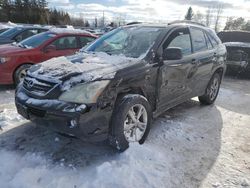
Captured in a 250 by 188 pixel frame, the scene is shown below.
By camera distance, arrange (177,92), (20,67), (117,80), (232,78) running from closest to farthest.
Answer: (117,80)
(177,92)
(20,67)
(232,78)

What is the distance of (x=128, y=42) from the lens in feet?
13.9

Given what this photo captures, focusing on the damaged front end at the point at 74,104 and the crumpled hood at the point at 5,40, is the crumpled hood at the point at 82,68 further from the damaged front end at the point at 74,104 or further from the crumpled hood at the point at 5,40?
the crumpled hood at the point at 5,40

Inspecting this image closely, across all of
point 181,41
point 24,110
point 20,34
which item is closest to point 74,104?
point 24,110

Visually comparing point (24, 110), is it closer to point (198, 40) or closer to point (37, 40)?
point (198, 40)

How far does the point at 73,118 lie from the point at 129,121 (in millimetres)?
860

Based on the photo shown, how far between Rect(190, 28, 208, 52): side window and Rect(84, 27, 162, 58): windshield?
1005 mm

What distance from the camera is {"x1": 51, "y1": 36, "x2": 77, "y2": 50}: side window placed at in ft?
23.3

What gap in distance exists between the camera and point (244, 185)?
10.0ft

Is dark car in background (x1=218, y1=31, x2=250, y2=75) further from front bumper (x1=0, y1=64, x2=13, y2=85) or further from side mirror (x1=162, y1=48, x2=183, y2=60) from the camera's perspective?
front bumper (x1=0, y1=64, x2=13, y2=85)

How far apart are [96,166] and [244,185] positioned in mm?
1774

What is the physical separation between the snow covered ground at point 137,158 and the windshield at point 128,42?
4.48 feet

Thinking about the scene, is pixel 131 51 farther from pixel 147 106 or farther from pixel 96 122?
pixel 96 122

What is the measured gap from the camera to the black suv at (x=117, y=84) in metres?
2.99

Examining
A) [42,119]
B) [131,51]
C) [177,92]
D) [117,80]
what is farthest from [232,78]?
[42,119]
